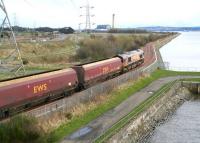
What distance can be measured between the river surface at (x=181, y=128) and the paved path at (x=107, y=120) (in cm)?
347

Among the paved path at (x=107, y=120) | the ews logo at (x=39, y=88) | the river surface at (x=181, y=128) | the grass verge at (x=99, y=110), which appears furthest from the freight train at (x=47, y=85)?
the river surface at (x=181, y=128)

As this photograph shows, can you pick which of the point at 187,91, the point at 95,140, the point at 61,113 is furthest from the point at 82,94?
the point at 187,91

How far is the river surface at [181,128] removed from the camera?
34.8m

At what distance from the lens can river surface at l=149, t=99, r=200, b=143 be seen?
34.8 m

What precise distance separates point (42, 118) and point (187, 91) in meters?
30.8

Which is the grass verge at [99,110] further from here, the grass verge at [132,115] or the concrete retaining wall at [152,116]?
the concrete retaining wall at [152,116]

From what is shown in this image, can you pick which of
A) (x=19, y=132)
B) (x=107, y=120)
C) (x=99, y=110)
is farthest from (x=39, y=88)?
(x=19, y=132)

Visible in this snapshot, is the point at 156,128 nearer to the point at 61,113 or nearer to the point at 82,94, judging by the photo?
the point at 82,94

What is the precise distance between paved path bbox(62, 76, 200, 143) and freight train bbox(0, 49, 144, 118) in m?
5.28

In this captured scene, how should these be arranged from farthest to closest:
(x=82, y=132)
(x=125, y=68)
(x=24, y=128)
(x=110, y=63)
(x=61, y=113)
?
(x=125, y=68)
(x=110, y=63)
(x=61, y=113)
(x=82, y=132)
(x=24, y=128)

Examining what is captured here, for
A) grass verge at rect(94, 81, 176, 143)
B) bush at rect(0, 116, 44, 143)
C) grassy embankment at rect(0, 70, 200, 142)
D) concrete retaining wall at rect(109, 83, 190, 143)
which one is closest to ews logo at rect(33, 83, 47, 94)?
grassy embankment at rect(0, 70, 200, 142)

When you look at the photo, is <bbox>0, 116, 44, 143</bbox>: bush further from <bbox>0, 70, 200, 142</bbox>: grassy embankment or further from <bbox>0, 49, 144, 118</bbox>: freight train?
<bbox>0, 49, 144, 118</bbox>: freight train

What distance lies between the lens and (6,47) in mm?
94750

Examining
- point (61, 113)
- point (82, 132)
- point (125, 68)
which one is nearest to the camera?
point (82, 132)
